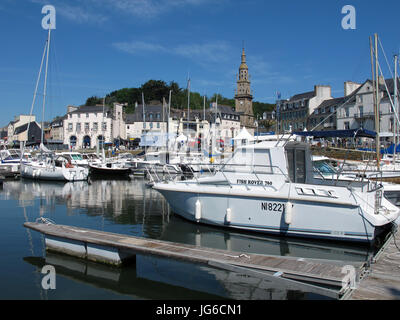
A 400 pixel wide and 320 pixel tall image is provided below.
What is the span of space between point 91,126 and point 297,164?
73029 millimetres

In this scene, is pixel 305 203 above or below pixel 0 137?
below

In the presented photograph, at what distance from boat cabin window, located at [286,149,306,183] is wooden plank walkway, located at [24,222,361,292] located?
5.04m

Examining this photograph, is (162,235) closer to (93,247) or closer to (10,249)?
(93,247)

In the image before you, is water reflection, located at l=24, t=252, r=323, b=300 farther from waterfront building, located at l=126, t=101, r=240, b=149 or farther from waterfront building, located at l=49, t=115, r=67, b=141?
waterfront building, located at l=49, t=115, r=67, b=141

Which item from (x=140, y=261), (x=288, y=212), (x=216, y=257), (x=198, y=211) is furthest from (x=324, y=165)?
(x=140, y=261)

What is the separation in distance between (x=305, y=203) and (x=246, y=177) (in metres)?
2.49

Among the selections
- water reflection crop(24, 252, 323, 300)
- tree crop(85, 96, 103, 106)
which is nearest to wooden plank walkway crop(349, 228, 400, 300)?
water reflection crop(24, 252, 323, 300)

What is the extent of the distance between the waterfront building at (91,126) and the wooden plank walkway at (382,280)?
74721mm

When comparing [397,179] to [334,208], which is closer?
[334,208]

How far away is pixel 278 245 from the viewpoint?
1277 centimetres

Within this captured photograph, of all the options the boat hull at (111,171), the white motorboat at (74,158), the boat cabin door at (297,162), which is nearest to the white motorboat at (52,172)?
the boat hull at (111,171)

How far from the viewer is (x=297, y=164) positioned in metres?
14.5

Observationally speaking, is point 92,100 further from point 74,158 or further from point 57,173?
point 57,173
